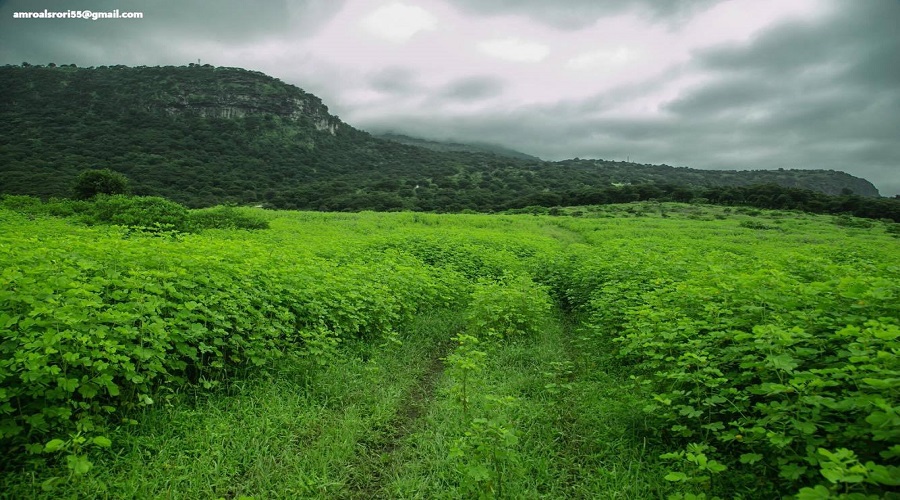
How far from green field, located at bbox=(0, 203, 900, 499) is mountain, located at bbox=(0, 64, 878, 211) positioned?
56.6m

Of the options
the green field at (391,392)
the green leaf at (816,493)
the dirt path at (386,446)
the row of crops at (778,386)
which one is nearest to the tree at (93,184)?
the green field at (391,392)

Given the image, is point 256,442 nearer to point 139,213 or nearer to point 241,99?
point 139,213

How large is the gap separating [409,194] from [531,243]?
6034cm

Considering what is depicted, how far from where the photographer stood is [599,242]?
28828 mm

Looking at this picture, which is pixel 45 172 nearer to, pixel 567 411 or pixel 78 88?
pixel 78 88

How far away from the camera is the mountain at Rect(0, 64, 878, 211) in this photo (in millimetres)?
70688

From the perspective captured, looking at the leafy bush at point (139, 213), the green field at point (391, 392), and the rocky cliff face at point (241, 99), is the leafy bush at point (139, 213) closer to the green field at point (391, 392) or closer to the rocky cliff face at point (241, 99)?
the green field at point (391, 392)

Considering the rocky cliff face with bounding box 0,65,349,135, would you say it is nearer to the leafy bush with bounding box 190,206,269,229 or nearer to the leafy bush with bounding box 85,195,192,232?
the leafy bush with bounding box 190,206,269,229

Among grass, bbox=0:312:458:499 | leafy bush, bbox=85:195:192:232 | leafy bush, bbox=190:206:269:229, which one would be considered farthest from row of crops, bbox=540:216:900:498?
leafy bush, bbox=190:206:269:229

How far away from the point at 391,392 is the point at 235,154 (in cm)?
10789

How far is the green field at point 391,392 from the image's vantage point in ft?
12.8

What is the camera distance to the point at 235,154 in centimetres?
9831

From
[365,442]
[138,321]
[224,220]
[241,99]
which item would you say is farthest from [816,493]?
[241,99]

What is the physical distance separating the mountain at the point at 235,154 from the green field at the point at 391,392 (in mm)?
56561
